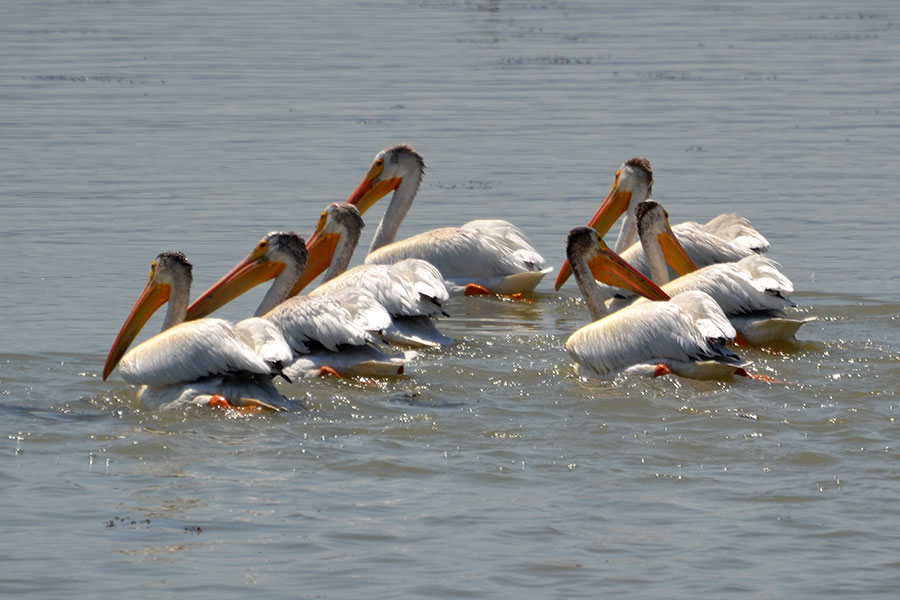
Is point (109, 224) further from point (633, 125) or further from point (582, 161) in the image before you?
point (633, 125)

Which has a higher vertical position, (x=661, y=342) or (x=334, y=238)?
(x=334, y=238)

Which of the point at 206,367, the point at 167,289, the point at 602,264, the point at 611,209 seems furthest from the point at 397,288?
the point at 611,209

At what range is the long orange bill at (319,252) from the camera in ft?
29.9

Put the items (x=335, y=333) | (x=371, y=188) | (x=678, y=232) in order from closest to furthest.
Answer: (x=335, y=333) → (x=678, y=232) → (x=371, y=188)

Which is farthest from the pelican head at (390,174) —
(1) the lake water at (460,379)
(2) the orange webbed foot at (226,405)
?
(2) the orange webbed foot at (226,405)

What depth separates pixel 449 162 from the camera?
14234 mm

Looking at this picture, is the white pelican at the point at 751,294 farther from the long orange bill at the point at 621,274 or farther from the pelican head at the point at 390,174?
the pelican head at the point at 390,174

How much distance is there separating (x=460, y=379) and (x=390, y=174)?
359 centimetres

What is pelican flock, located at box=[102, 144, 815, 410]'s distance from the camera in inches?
260

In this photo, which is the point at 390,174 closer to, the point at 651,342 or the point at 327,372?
the point at 327,372

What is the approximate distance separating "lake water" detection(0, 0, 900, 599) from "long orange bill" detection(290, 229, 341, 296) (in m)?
0.46

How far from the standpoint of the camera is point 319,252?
9.16 meters

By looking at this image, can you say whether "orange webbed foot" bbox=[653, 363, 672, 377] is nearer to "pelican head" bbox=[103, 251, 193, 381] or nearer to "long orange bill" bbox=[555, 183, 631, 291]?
"pelican head" bbox=[103, 251, 193, 381]

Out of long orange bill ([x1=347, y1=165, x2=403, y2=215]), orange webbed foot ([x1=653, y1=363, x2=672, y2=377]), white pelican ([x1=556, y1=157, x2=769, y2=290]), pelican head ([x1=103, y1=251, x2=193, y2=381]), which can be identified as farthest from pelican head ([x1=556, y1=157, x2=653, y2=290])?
pelican head ([x1=103, y1=251, x2=193, y2=381])
